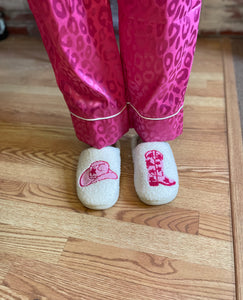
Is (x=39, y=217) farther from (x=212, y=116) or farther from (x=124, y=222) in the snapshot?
(x=212, y=116)

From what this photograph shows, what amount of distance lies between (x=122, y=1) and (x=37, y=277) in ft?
1.91

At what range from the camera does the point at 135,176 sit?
2.34 ft

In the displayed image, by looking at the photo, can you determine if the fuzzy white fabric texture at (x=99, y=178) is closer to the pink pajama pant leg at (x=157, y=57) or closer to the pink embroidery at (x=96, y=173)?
the pink embroidery at (x=96, y=173)

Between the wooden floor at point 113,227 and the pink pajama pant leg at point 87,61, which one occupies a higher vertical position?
the pink pajama pant leg at point 87,61

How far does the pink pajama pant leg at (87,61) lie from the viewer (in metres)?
0.52

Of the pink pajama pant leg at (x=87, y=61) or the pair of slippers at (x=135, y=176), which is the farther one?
the pair of slippers at (x=135, y=176)

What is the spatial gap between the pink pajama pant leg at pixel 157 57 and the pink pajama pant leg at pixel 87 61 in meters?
0.04

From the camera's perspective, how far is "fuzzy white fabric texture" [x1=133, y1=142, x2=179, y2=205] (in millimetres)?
654

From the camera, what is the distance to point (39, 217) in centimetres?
68

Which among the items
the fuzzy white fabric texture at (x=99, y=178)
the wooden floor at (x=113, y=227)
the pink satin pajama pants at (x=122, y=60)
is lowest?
the wooden floor at (x=113, y=227)

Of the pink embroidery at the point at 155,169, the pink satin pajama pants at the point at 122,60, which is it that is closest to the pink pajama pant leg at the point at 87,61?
the pink satin pajama pants at the point at 122,60

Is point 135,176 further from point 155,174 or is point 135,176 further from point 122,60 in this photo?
point 122,60

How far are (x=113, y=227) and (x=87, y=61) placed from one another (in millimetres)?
380

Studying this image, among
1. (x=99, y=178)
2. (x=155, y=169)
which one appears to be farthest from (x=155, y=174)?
(x=99, y=178)
